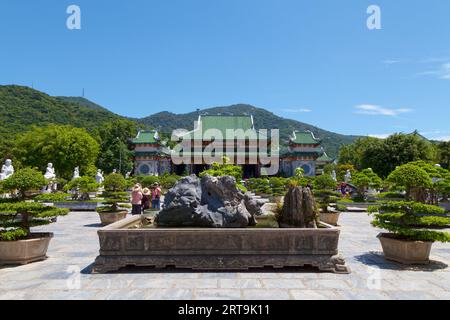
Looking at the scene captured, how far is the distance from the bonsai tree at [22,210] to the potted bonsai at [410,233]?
266 inches

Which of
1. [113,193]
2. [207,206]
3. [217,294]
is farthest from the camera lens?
[113,193]

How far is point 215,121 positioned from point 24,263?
1788 inches

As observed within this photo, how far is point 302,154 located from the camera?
158 ft

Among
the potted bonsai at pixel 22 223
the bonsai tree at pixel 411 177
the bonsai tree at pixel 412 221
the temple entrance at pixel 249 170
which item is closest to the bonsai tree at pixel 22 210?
the potted bonsai at pixel 22 223

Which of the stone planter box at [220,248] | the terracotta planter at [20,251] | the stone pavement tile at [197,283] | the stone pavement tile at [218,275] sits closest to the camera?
the stone pavement tile at [197,283]

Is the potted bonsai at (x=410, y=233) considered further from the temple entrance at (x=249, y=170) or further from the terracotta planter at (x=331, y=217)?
the temple entrance at (x=249, y=170)

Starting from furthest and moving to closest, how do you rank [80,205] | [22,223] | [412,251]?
[80,205] → [22,223] → [412,251]

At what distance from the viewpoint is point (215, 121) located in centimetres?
5141

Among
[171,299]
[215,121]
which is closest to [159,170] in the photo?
[215,121]

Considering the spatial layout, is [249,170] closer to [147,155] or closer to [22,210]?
[147,155]

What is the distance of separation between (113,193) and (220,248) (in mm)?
7665

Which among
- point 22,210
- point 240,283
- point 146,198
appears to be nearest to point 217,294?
point 240,283

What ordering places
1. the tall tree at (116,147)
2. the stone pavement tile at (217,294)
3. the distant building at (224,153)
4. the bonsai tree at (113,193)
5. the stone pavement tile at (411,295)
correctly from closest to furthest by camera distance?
1. the stone pavement tile at (217,294)
2. the stone pavement tile at (411,295)
3. the bonsai tree at (113,193)
4. the distant building at (224,153)
5. the tall tree at (116,147)

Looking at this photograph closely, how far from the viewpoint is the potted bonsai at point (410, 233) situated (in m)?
6.65
